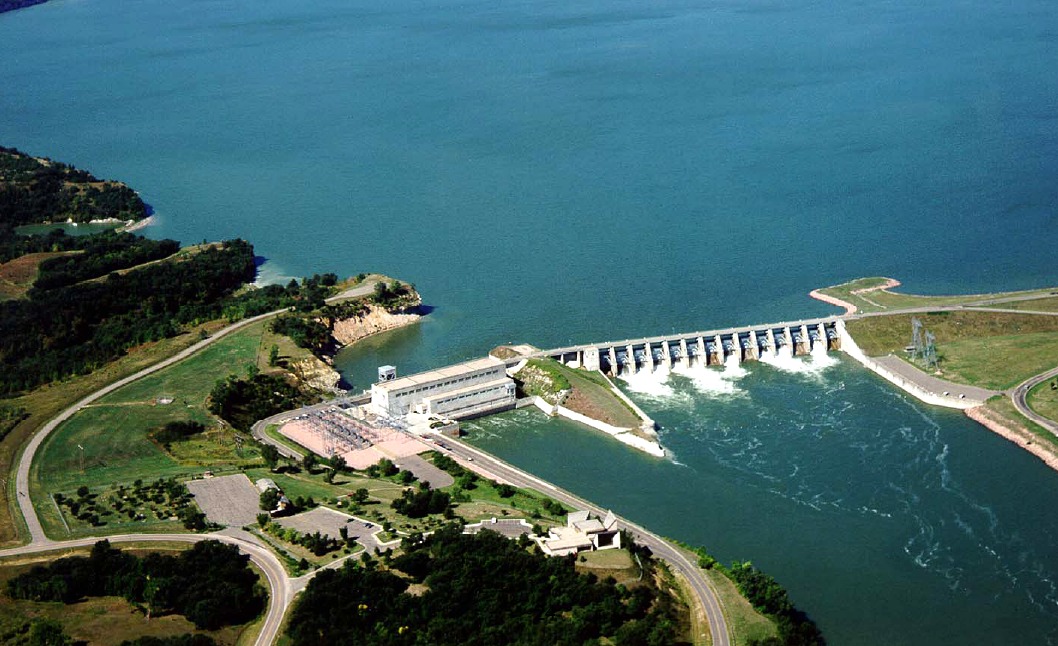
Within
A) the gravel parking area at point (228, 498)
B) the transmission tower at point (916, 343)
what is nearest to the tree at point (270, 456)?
the gravel parking area at point (228, 498)

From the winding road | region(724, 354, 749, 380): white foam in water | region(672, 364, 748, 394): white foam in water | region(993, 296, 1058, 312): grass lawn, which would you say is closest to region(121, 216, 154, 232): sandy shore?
the winding road

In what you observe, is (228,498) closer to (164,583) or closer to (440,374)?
(164,583)

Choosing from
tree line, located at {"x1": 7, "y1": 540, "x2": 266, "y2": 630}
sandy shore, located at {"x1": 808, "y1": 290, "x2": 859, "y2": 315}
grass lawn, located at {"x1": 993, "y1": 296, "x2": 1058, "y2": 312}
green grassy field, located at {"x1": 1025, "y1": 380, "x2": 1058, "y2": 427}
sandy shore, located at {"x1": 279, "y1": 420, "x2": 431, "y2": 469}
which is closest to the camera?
tree line, located at {"x1": 7, "y1": 540, "x2": 266, "y2": 630}

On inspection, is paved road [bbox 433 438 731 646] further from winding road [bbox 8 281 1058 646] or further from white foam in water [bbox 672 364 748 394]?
white foam in water [bbox 672 364 748 394]

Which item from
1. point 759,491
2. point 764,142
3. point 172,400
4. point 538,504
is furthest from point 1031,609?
point 764,142

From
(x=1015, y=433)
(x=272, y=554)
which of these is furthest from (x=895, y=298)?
(x=272, y=554)

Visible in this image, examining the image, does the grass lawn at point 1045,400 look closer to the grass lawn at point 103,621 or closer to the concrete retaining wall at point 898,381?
the concrete retaining wall at point 898,381
